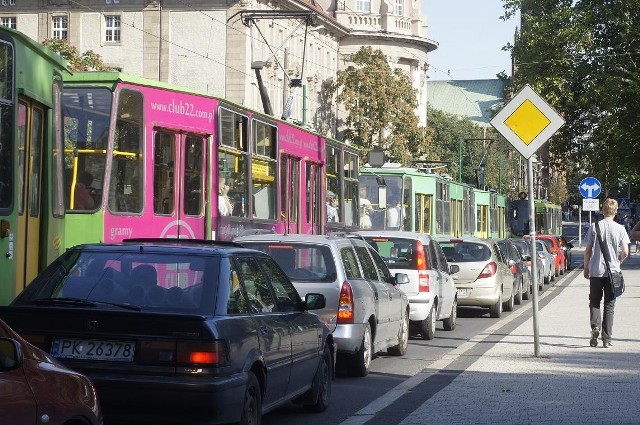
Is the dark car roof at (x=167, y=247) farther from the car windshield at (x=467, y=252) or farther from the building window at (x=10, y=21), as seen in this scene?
the building window at (x=10, y=21)

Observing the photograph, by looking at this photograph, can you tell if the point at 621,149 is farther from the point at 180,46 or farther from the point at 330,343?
the point at 330,343

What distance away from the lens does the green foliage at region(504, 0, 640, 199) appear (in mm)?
55625

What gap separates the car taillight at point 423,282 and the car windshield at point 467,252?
21.3 ft

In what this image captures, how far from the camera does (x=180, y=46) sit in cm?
7238

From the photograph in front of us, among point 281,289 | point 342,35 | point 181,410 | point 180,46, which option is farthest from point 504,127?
point 342,35

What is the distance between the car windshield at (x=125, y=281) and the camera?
9469mm

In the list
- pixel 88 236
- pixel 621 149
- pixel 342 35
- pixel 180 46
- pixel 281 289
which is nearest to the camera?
pixel 281 289

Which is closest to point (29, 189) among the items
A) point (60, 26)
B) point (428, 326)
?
point (428, 326)

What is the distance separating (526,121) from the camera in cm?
1731

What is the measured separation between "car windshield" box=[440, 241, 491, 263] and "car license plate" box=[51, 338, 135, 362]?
60.3 ft

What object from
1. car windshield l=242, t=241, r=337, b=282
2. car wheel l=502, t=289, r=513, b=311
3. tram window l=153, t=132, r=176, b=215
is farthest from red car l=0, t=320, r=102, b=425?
car wheel l=502, t=289, r=513, b=311

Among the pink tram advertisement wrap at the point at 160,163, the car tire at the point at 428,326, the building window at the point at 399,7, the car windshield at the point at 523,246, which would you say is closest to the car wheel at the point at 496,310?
the pink tram advertisement wrap at the point at 160,163

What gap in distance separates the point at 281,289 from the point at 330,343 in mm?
1417

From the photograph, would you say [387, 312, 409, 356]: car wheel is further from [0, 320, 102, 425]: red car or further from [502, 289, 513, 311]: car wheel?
[502, 289, 513, 311]: car wheel
